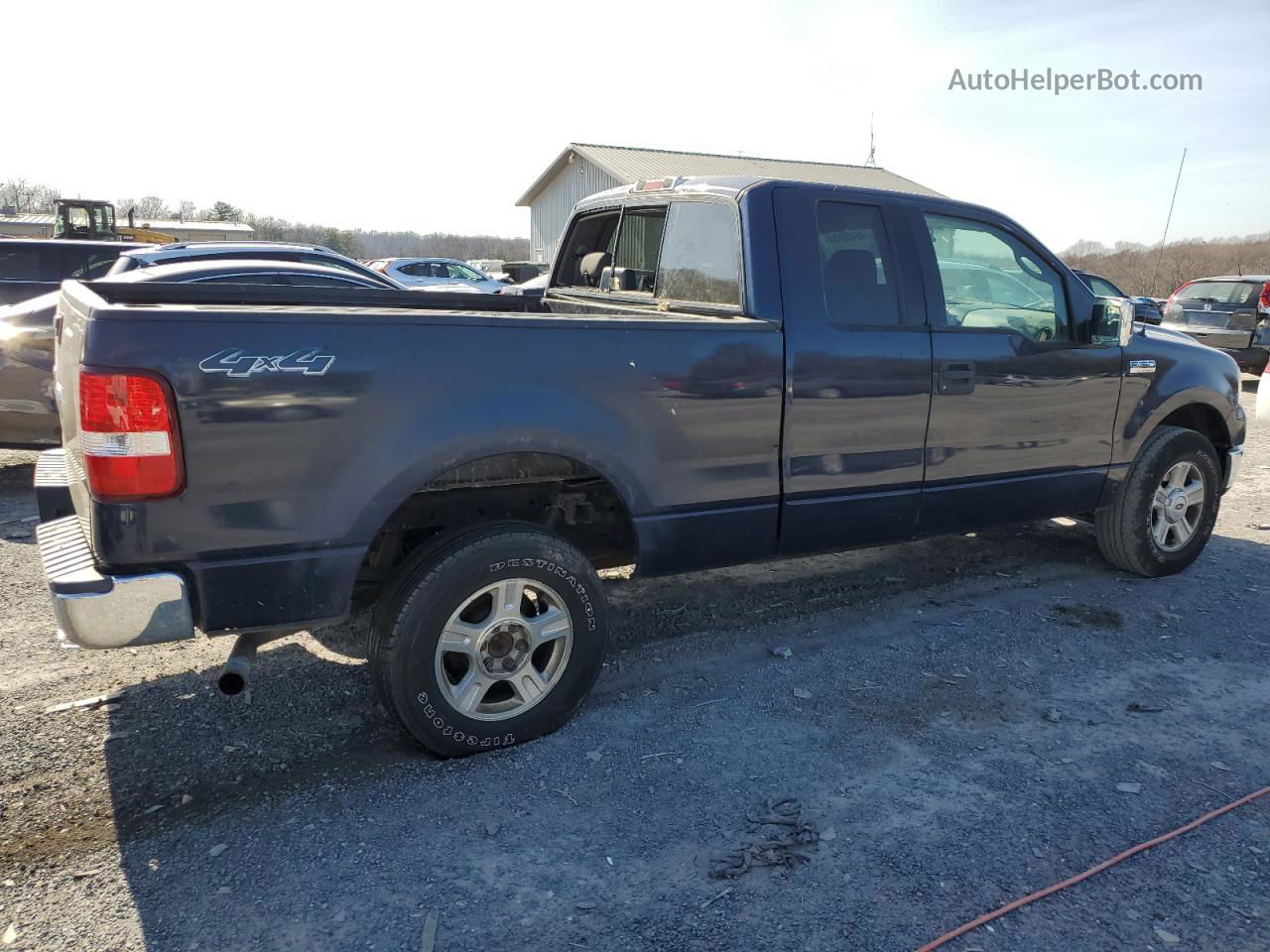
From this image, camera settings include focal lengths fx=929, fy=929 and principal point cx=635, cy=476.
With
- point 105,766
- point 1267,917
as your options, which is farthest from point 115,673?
point 1267,917

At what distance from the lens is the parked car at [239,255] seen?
8.67 metres

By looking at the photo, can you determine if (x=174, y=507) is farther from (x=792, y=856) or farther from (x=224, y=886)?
(x=792, y=856)

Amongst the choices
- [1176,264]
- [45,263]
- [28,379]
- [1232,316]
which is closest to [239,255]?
[45,263]

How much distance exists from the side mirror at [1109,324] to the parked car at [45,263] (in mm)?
8573

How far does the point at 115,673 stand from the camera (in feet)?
13.0

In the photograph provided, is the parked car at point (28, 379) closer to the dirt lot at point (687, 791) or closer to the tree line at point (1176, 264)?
the dirt lot at point (687, 791)

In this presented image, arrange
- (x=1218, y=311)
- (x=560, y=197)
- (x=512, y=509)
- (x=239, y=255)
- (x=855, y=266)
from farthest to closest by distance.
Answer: (x=560, y=197)
(x=1218, y=311)
(x=239, y=255)
(x=855, y=266)
(x=512, y=509)

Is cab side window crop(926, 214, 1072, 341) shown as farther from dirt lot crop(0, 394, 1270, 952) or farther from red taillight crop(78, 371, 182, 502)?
red taillight crop(78, 371, 182, 502)

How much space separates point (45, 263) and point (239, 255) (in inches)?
79.7

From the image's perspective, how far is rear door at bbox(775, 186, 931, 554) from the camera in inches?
151

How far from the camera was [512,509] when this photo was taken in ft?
12.4

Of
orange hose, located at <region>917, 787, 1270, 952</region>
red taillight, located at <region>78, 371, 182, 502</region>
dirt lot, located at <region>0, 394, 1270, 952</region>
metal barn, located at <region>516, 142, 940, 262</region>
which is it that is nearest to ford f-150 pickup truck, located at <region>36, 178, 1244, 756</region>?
red taillight, located at <region>78, 371, 182, 502</region>

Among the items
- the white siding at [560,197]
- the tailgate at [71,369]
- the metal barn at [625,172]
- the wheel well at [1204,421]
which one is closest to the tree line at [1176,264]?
the metal barn at [625,172]

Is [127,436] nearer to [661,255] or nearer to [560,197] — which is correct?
[661,255]
